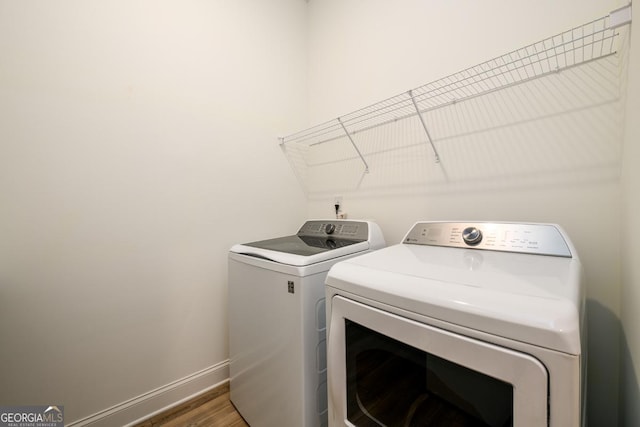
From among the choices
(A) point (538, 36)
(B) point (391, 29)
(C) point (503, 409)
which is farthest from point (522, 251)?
(B) point (391, 29)

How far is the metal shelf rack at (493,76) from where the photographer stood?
95 cm

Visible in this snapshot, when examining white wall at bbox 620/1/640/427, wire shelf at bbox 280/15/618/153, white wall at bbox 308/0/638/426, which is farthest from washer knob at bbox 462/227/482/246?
wire shelf at bbox 280/15/618/153

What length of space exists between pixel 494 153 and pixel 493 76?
38 centimetres

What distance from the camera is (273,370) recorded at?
114 centimetres

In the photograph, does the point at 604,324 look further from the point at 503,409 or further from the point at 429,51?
the point at 429,51

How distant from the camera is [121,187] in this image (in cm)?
131

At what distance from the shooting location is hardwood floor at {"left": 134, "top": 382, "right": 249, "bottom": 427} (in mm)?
1360

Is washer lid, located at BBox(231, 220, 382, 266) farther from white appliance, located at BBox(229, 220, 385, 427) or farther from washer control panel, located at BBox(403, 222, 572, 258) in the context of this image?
washer control panel, located at BBox(403, 222, 572, 258)

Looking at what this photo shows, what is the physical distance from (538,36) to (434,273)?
119cm

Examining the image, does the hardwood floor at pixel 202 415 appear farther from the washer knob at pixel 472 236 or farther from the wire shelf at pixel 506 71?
the wire shelf at pixel 506 71

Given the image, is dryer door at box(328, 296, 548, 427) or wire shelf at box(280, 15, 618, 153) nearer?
dryer door at box(328, 296, 548, 427)

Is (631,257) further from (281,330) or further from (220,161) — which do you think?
(220,161)

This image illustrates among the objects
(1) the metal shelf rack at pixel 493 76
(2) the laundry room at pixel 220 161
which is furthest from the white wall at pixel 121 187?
(1) the metal shelf rack at pixel 493 76

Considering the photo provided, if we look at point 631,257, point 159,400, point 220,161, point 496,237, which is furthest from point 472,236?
point 159,400
